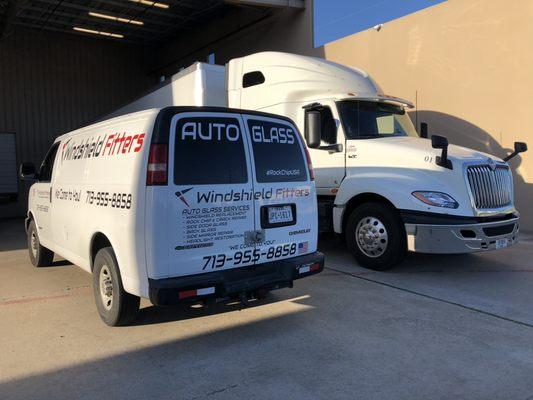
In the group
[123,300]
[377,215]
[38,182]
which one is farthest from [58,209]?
[377,215]

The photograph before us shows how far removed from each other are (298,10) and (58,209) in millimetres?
12487

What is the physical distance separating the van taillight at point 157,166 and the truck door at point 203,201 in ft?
0.14

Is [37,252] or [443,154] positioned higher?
[443,154]

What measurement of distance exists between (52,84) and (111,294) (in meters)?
19.7

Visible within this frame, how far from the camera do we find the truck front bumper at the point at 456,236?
6383 mm

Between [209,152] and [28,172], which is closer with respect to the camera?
[209,152]

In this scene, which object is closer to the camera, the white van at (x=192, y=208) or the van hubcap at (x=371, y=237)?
the white van at (x=192, y=208)

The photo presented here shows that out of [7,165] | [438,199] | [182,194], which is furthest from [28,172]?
[7,165]

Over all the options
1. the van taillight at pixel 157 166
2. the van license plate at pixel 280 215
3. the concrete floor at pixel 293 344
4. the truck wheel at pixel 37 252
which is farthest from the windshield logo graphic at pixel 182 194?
the truck wheel at pixel 37 252

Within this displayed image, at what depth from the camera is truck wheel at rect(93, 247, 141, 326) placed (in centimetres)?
454

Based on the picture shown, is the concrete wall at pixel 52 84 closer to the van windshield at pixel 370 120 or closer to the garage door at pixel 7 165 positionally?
the garage door at pixel 7 165

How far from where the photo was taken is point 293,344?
14.4 feet

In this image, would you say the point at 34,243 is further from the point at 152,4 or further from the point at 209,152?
the point at 152,4

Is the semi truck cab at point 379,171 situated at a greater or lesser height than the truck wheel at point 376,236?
greater
